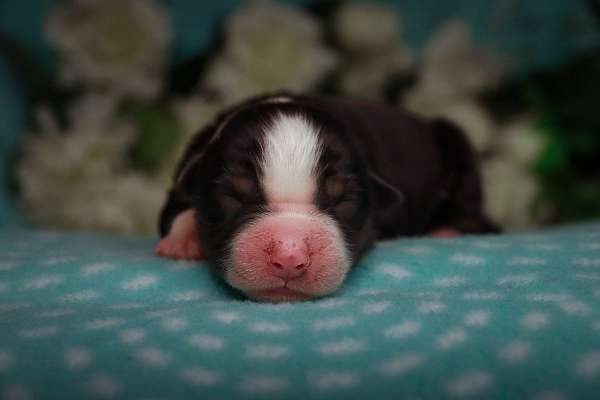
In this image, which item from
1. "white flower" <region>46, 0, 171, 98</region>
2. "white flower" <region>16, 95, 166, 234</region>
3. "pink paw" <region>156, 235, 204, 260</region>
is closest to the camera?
"pink paw" <region>156, 235, 204, 260</region>

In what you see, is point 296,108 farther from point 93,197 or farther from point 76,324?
point 93,197

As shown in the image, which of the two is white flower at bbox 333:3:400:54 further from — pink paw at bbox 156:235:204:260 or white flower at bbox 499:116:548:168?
pink paw at bbox 156:235:204:260

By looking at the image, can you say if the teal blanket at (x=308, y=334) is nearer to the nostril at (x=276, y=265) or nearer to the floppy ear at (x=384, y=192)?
the nostril at (x=276, y=265)

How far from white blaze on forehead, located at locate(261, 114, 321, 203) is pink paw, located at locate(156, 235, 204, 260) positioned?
1.35 feet

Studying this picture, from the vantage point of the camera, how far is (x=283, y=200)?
1.76 m

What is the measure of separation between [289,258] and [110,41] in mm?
2467

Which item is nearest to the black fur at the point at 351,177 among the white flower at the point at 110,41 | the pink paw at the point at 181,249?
the pink paw at the point at 181,249

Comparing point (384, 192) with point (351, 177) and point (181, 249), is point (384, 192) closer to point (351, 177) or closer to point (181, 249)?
point (351, 177)

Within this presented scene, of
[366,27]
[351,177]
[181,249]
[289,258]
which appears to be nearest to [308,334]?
[289,258]

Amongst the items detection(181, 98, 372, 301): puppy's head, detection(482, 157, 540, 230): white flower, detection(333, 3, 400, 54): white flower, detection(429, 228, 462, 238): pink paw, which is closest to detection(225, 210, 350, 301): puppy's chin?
detection(181, 98, 372, 301): puppy's head

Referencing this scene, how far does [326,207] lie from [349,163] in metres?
0.18

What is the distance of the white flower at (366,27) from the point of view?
3.75 m

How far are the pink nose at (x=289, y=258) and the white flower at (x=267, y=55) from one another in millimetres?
2131

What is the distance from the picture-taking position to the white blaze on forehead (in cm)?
177
